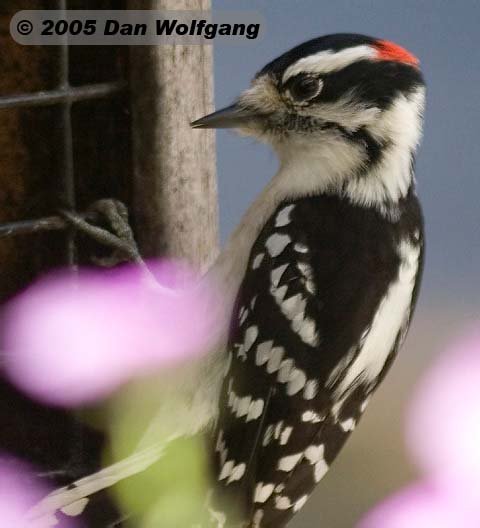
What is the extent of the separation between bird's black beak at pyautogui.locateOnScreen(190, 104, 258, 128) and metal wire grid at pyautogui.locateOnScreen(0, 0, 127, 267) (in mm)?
196

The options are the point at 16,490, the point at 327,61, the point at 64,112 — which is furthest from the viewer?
the point at 16,490

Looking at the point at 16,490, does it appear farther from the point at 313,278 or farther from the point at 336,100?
the point at 336,100

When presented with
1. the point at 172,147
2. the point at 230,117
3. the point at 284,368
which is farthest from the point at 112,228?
the point at 284,368

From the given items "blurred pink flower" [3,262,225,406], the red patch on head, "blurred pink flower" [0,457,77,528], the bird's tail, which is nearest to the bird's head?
the red patch on head

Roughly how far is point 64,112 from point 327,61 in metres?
0.42

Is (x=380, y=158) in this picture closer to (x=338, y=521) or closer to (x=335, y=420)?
(x=335, y=420)

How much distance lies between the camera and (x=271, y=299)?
116 inches

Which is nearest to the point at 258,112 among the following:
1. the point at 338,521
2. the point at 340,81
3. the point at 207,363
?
the point at 340,81

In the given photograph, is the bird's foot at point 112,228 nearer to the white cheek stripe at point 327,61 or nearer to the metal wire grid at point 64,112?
the metal wire grid at point 64,112

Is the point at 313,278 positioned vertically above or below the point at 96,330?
above

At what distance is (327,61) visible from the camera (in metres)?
2.93

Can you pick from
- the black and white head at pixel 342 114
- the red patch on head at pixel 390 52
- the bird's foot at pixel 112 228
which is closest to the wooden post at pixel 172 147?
the bird's foot at pixel 112 228

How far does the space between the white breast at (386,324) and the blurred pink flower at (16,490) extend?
54 cm

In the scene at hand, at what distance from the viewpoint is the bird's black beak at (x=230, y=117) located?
2.94 meters
